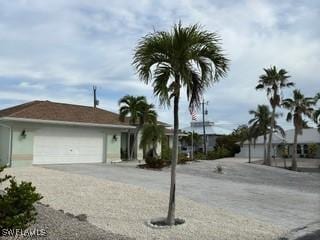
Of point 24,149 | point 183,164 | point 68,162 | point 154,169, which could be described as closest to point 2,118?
point 24,149

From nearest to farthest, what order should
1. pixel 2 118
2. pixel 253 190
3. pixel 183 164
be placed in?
pixel 253 190 → pixel 2 118 → pixel 183 164

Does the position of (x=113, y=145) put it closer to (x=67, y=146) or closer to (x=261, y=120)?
(x=67, y=146)

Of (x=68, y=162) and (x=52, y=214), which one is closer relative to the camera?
(x=52, y=214)

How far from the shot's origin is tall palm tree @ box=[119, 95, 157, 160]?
31625mm

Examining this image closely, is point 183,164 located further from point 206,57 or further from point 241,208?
point 206,57

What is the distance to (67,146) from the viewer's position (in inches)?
1085

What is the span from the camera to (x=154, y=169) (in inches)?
1027

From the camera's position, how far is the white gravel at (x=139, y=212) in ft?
29.5

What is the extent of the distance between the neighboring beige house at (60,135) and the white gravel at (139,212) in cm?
902

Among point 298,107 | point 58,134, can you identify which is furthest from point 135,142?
point 298,107

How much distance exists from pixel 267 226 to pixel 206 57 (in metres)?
4.22

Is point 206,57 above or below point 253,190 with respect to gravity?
above

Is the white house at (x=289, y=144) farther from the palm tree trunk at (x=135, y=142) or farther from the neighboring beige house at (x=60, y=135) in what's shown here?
the neighboring beige house at (x=60, y=135)

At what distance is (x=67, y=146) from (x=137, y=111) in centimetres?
646
